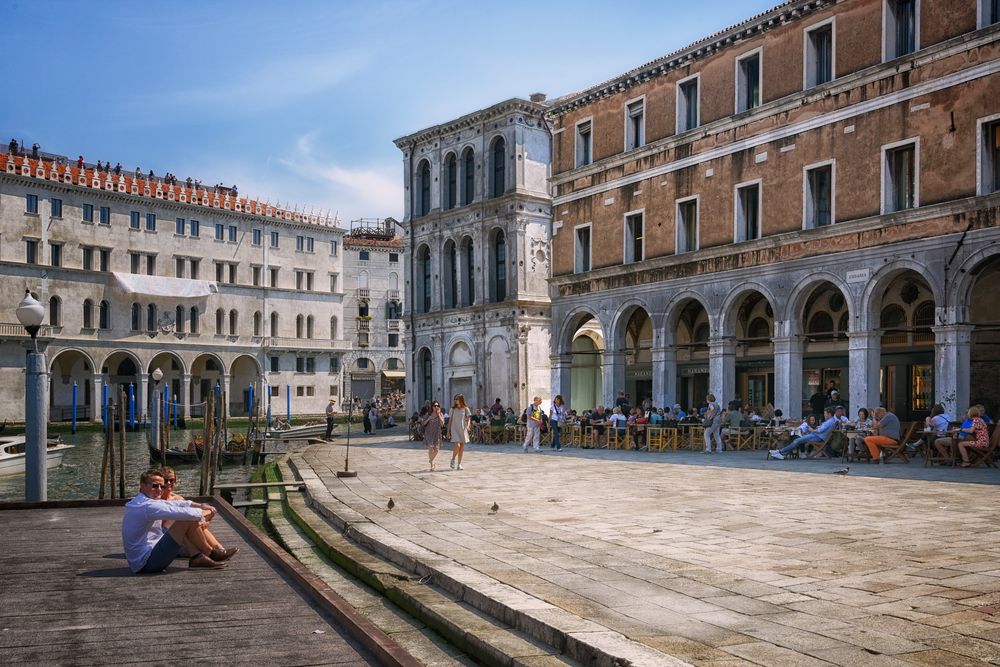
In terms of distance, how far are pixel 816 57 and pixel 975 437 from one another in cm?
1087

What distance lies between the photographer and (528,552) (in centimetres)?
817

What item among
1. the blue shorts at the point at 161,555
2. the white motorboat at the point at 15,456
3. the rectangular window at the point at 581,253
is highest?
the rectangular window at the point at 581,253

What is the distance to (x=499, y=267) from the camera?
39.1 meters

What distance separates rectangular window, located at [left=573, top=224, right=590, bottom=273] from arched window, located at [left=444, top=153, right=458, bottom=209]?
38.7 ft

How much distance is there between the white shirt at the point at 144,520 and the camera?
24.5 feet

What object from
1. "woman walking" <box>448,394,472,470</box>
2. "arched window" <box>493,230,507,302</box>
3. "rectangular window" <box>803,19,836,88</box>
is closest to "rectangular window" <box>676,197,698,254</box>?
"rectangular window" <box>803,19,836,88</box>

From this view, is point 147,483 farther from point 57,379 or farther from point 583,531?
point 57,379

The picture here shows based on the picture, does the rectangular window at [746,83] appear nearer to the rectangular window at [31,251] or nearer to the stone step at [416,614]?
the stone step at [416,614]

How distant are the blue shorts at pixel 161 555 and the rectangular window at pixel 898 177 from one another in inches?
713

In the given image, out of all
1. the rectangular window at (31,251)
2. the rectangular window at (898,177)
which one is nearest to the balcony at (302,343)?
the rectangular window at (31,251)

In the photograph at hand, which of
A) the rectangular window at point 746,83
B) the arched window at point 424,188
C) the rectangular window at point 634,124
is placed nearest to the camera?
the rectangular window at point 746,83

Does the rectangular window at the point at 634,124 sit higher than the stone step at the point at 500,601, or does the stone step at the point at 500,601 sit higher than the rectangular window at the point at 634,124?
the rectangular window at the point at 634,124

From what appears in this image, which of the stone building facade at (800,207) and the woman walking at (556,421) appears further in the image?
the woman walking at (556,421)

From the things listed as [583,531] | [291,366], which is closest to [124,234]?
[291,366]
